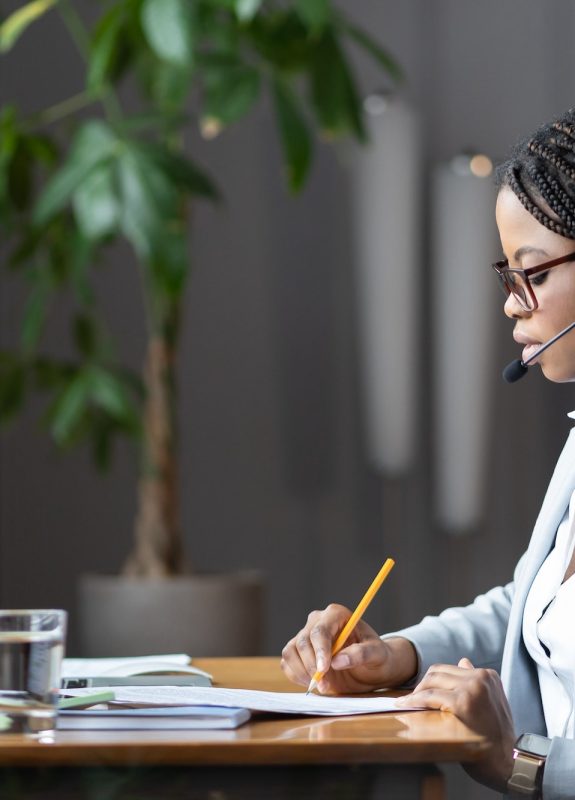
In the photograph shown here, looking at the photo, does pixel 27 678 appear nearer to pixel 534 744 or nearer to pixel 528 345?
pixel 534 744

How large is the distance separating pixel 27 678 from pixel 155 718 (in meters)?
0.09

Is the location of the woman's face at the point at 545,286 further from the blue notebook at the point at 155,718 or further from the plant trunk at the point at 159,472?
the plant trunk at the point at 159,472

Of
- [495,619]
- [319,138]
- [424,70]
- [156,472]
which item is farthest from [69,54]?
[495,619]

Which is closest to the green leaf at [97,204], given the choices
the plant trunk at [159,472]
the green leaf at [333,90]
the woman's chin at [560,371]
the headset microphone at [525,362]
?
the green leaf at [333,90]

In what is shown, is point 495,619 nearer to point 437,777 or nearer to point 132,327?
point 437,777

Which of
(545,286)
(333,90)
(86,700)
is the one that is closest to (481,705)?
(86,700)

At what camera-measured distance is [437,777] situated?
746 millimetres

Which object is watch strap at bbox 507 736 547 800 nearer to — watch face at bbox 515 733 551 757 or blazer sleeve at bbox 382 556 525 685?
watch face at bbox 515 733 551 757

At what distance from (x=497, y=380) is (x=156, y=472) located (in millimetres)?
1125

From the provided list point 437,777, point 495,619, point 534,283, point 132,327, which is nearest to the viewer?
point 437,777

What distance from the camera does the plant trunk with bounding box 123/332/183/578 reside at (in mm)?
2736

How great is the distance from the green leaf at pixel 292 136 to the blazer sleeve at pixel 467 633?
112 cm

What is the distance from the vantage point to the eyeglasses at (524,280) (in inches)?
41.1

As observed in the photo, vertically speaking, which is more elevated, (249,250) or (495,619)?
(249,250)
